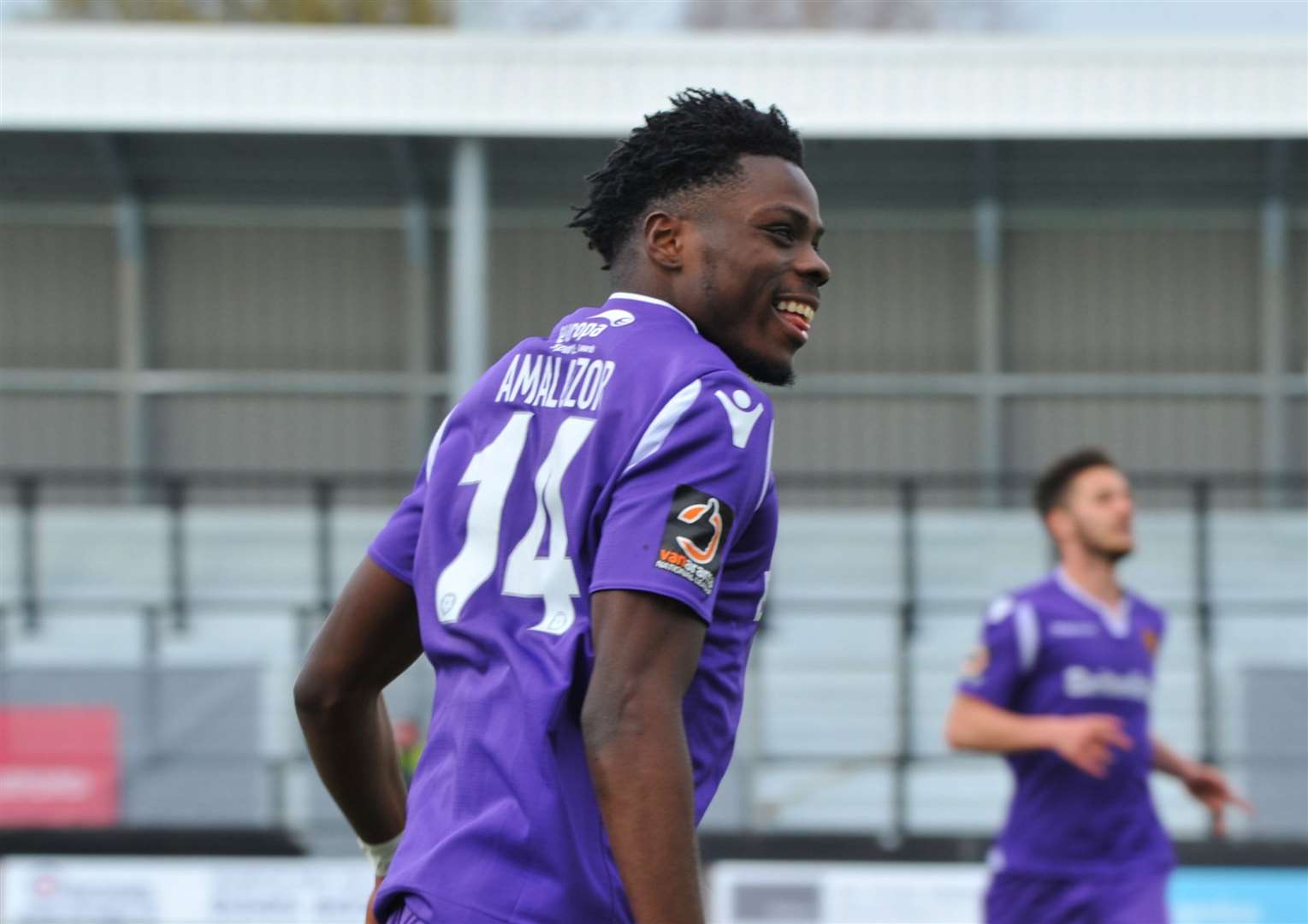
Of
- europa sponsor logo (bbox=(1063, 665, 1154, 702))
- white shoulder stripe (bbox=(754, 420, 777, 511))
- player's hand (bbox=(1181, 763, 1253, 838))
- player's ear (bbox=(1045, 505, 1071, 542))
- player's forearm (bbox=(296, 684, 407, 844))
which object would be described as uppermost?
white shoulder stripe (bbox=(754, 420, 777, 511))

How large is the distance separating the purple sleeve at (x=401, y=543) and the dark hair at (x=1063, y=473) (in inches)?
154

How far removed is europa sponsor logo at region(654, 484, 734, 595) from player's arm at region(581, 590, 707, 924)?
39 mm

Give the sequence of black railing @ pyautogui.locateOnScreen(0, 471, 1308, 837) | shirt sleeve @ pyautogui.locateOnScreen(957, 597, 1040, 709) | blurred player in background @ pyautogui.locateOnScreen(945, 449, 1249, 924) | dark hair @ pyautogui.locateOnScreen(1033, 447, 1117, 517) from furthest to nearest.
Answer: black railing @ pyautogui.locateOnScreen(0, 471, 1308, 837), dark hair @ pyautogui.locateOnScreen(1033, 447, 1117, 517), shirt sleeve @ pyautogui.locateOnScreen(957, 597, 1040, 709), blurred player in background @ pyautogui.locateOnScreen(945, 449, 1249, 924)

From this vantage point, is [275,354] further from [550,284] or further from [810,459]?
[810,459]

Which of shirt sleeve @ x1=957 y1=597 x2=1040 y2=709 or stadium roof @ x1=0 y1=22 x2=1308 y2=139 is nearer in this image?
shirt sleeve @ x1=957 y1=597 x2=1040 y2=709

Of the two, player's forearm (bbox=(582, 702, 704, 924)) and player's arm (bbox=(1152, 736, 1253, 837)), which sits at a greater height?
player's forearm (bbox=(582, 702, 704, 924))

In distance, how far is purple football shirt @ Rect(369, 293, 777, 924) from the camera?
80.3 inches

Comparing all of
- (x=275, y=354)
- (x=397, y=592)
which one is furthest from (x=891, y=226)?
(x=397, y=592)

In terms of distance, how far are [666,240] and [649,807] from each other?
0.74 metres

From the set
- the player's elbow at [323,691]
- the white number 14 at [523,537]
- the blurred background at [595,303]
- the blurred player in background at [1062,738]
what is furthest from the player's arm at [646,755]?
the blurred background at [595,303]

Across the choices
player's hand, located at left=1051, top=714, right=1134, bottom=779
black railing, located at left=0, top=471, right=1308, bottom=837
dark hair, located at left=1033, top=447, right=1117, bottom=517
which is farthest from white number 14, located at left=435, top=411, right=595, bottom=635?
black railing, located at left=0, top=471, right=1308, bottom=837

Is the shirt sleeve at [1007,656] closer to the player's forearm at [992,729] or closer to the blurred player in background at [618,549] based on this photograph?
the player's forearm at [992,729]

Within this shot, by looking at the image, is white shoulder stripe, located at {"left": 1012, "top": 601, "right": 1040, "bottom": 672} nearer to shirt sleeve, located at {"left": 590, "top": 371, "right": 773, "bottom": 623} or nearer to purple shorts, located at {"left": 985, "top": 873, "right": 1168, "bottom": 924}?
purple shorts, located at {"left": 985, "top": 873, "right": 1168, "bottom": 924}

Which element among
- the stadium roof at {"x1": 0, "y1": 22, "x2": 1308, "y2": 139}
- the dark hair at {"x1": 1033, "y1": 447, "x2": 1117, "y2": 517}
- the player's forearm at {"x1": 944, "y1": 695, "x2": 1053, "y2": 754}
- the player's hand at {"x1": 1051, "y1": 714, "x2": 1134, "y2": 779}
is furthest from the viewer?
the stadium roof at {"x1": 0, "y1": 22, "x2": 1308, "y2": 139}
